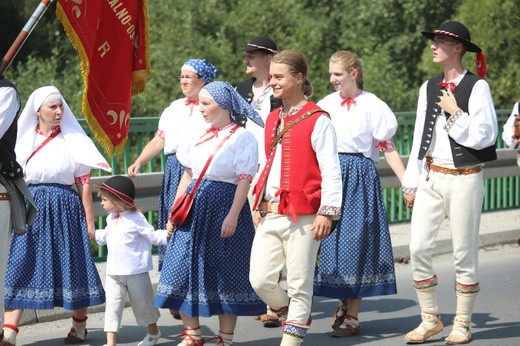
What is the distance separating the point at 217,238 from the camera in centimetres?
811

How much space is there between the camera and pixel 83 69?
748 centimetres

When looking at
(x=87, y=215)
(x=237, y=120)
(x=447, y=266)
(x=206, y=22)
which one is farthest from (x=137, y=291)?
(x=206, y=22)

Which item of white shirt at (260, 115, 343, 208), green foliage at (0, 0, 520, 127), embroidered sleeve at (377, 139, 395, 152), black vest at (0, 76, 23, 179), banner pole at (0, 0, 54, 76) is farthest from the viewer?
green foliage at (0, 0, 520, 127)

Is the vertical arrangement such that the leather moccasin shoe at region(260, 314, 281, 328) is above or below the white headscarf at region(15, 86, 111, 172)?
below

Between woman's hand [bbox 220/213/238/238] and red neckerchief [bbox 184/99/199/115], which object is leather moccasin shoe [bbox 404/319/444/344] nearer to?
woman's hand [bbox 220/213/238/238]

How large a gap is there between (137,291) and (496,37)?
11774 millimetres

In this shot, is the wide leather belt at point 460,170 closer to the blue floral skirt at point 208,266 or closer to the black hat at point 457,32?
the black hat at point 457,32

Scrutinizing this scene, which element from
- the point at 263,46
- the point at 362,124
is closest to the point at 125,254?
the point at 362,124

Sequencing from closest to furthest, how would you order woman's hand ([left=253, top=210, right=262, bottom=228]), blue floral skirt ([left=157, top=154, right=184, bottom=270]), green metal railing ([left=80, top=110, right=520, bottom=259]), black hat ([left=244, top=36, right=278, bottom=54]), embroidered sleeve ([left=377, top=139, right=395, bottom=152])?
woman's hand ([left=253, top=210, right=262, bottom=228]) → embroidered sleeve ([left=377, top=139, right=395, bottom=152]) → blue floral skirt ([left=157, top=154, right=184, bottom=270]) → black hat ([left=244, top=36, right=278, bottom=54]) → green metal railing ([left=80, top=110, right=520, bottom=259])

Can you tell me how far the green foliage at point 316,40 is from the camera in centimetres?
1881

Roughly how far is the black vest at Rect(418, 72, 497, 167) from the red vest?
3.85ft

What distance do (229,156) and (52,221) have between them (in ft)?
4.38

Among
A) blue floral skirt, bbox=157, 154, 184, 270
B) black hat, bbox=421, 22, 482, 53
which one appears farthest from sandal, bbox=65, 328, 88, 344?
black hat, bbox=421, 22, 482, 53

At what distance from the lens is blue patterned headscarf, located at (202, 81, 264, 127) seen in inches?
319
